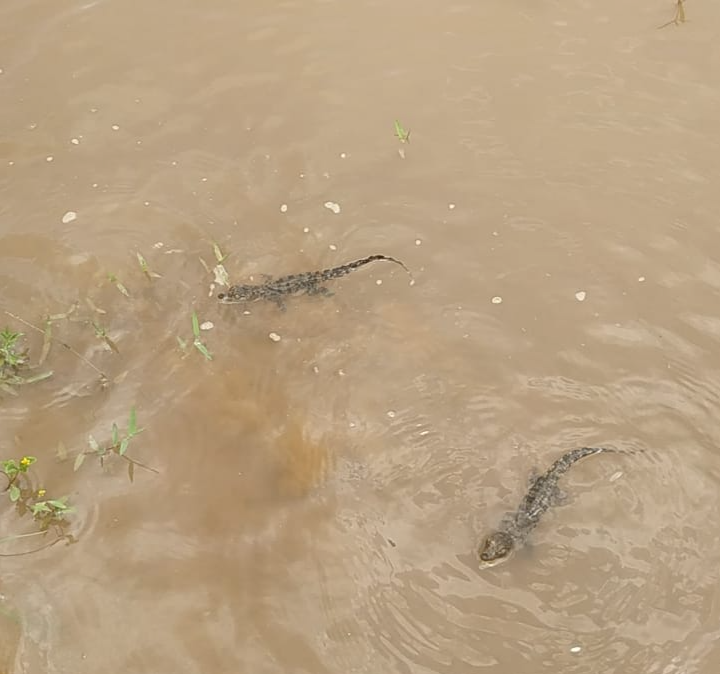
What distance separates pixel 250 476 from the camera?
3906 mm

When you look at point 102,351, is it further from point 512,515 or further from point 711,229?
point 711,229

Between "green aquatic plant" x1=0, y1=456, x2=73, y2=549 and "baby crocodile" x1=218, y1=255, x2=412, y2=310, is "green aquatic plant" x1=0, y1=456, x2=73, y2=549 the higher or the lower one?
the lower one

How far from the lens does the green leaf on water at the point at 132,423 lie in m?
3.82

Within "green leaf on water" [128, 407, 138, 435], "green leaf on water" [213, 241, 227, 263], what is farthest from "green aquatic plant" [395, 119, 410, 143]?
"green leaf on water" [128, 407, 138, 435]

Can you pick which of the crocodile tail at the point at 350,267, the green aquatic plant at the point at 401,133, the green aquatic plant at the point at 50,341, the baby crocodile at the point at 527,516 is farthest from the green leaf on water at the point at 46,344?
the baby crocodile at the point at 527,516

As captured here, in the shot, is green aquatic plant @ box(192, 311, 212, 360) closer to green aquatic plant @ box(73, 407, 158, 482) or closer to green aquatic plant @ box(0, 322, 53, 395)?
green aquatic plant @ box(73, 407, 158, 482)

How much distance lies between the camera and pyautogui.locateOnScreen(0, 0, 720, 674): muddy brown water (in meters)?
3.58

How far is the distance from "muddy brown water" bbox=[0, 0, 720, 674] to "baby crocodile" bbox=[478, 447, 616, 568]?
7 centimetres

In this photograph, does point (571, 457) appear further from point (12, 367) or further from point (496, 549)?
point (12, 367)

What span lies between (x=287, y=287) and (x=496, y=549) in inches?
64.8

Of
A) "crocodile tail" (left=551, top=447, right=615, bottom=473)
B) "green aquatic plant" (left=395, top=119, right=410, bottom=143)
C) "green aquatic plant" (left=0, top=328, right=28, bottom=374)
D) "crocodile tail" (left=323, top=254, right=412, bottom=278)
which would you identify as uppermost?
"green aquatic plant" (left=395, top=119, right=410, bottom=143)

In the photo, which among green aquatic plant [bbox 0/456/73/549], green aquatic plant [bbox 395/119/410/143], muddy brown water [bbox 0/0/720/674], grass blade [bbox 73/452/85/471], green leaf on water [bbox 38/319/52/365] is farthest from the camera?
green aquatic plant [bbox 395/119/410/143]

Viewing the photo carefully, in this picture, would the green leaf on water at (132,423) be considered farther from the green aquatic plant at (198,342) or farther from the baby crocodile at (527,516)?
the baby crocodile at (527,516)

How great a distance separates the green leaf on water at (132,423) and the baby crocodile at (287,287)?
0.74m
